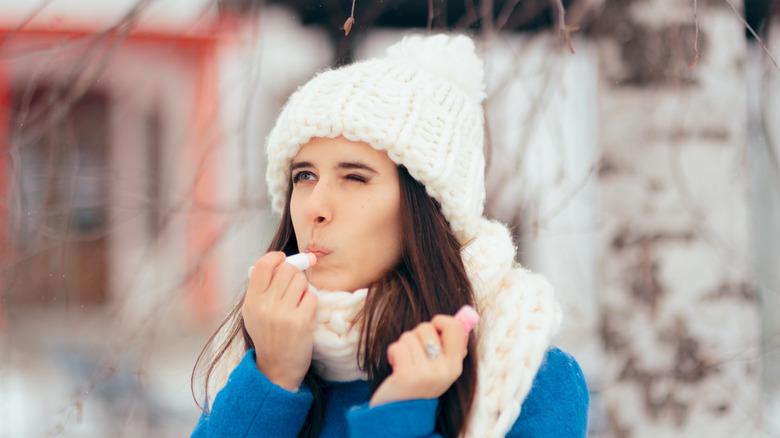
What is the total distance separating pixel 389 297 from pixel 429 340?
0.62ft

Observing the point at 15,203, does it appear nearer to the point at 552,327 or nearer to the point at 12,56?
the point at 12,56

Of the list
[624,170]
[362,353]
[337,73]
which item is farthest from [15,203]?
[624,170]

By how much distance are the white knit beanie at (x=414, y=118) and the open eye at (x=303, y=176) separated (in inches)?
1.7

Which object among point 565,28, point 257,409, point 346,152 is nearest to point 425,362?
point 257,409

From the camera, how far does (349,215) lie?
3.67ft

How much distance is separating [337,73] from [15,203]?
2.91 ft

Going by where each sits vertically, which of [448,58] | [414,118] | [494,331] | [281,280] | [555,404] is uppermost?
[448,58]

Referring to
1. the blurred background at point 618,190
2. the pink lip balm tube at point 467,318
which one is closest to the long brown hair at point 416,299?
the pink lip balm tube at point 467,318

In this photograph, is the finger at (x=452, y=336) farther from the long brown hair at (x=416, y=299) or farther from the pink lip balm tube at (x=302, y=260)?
the pink lip balm tube at (x=302, y=260)

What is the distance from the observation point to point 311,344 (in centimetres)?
104

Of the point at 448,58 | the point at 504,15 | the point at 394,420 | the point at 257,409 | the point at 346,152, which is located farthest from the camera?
the point at 504,15

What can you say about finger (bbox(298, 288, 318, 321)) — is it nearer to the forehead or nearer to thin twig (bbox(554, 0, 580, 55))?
the forehead

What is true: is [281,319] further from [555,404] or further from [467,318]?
[555,404]

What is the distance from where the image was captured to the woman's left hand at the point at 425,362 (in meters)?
0.88
